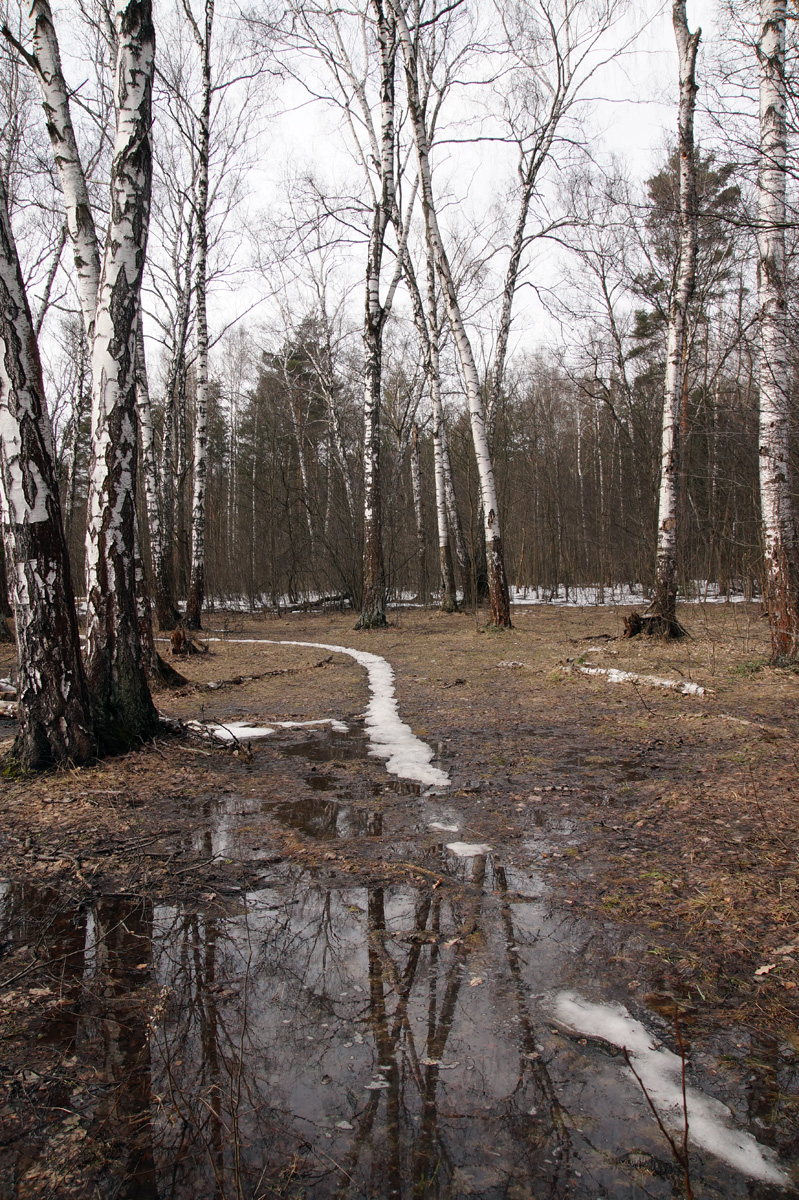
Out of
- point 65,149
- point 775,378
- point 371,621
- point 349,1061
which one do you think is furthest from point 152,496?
point 349,1061

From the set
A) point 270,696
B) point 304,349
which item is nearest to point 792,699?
point 270,696

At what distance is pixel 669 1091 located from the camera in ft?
5.97

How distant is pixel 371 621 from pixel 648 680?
8455 millimetres

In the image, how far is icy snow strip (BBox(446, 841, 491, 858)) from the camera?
340cm

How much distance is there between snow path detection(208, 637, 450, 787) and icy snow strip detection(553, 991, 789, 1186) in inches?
94.2

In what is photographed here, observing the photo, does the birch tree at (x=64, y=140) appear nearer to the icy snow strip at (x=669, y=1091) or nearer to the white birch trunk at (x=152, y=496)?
the white birch trunk at (x=152, y=496)

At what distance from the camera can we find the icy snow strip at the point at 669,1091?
159 cm

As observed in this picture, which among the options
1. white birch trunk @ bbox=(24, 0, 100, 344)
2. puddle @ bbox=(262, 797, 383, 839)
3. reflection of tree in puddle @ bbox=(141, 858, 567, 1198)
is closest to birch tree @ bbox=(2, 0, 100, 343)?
white birch trunk @ bbox=(24, 0, 100, 344)

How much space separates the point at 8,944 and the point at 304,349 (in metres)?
23.3

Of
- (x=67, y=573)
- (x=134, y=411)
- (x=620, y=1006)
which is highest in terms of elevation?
(x=134, y=411)

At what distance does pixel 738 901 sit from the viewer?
279cm

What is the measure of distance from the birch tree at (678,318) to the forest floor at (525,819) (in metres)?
2.36

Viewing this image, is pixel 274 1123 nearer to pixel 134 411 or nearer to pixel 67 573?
pixel 67 573

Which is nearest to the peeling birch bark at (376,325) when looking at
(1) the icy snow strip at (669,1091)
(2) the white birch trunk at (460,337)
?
(2) the white birch trunk at (460,337)
